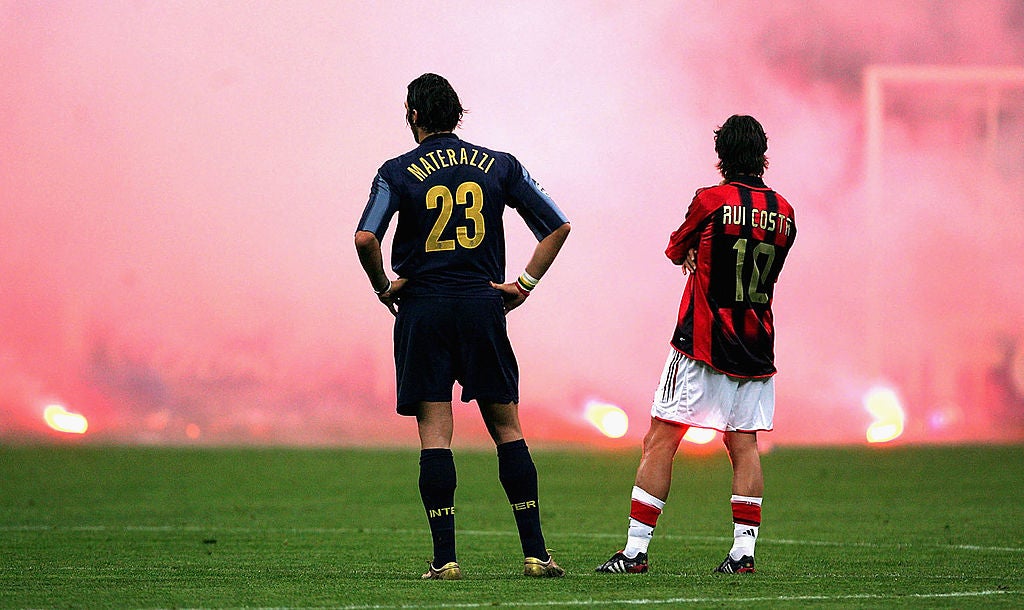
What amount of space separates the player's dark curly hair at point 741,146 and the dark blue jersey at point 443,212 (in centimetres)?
89

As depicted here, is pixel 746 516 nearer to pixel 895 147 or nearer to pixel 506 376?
pixel 506 376

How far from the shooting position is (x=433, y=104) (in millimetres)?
5766

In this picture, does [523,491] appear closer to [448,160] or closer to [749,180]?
[448,160]

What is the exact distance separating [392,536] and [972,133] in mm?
11336

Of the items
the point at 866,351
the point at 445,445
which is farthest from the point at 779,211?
the point at 866,351

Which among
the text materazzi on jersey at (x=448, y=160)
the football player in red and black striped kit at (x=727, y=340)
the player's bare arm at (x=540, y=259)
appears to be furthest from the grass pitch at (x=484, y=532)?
the text materazzi on jersey at (x=448, y=160)

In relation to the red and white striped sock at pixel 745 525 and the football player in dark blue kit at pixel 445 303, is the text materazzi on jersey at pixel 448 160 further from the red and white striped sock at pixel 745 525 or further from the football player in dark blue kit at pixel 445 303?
the red and white striped sock at pixel 745 525

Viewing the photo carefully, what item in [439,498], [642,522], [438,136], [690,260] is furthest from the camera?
[690,260]

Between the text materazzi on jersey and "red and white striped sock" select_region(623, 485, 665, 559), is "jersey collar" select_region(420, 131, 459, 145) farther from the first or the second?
"red and white striped sock" select_region(623, 485, 665, 559)

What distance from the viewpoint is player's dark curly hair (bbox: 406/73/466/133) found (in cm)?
577

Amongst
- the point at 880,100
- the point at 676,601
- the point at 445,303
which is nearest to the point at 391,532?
the point at 445,303

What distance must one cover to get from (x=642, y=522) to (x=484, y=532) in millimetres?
2709

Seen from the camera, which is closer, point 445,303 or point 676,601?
point 676,601

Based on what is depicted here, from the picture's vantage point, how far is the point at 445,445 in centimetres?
571
